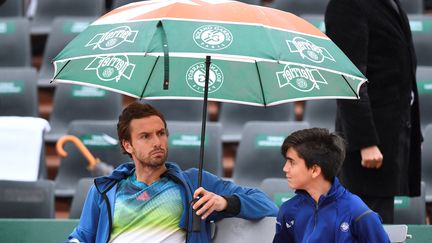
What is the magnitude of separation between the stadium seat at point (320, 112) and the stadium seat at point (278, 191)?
152cm

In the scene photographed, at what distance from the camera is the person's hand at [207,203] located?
12.4 ft

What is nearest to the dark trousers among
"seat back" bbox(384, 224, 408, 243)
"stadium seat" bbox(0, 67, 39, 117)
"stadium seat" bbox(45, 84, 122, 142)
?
"seat back" bbox(384, 224, 408, 243)

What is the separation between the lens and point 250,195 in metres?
3.98

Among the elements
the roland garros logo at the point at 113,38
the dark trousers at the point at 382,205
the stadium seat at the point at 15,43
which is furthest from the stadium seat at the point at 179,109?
the roland garros logo at the point at 113,38

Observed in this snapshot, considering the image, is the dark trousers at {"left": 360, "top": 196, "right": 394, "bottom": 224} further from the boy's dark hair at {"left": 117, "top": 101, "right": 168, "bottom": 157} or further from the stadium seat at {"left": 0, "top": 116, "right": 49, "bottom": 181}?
the stadium seat at {"left": 0, "top": 116, "right": 49, "bottom": 181}

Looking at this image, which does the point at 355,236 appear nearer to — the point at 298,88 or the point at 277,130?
the point at 298,88

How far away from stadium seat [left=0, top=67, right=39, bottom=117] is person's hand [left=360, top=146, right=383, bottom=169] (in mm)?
3165

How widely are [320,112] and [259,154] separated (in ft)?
2.47

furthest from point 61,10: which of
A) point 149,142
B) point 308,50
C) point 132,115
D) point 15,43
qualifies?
point 308,50

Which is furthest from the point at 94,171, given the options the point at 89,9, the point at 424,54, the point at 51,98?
the point at 424,54

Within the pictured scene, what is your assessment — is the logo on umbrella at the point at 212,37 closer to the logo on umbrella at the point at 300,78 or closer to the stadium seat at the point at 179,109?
the logo on umbrella at the point at 300,78

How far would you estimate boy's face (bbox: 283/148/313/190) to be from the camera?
12.2 feet

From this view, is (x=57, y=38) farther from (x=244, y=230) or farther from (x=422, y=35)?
(x=244, y=230)

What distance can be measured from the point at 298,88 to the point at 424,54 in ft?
12.6
